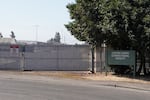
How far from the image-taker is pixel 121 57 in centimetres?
3002

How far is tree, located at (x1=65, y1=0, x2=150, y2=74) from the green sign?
0.62m

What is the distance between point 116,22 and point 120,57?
12.1ft

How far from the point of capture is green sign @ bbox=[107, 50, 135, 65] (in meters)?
29.6

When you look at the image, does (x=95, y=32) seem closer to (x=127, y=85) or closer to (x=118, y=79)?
(x=118, y=79)

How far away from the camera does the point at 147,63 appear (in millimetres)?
33281

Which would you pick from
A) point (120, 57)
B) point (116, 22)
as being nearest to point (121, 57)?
point (120, 57)

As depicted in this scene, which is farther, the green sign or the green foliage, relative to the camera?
the green sign

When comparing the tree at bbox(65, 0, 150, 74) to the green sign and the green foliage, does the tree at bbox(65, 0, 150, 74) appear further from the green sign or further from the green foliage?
the green sign

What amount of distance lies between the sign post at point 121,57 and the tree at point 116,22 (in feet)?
2.03

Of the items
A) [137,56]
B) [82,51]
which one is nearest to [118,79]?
[137,56]

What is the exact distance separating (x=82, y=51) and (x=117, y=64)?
772 cm

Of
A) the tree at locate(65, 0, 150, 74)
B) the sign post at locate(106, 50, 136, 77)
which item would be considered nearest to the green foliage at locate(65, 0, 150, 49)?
the tree at locate(65, 0, 150, 74)

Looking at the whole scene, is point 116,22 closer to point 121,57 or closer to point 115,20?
point 115,20

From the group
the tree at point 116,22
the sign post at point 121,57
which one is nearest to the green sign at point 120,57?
the sign post at point 121,57
